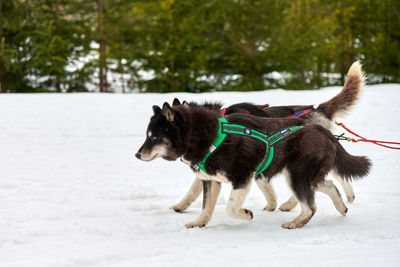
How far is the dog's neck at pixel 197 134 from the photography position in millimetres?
4547

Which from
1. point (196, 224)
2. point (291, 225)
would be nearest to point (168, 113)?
point (196, 224)

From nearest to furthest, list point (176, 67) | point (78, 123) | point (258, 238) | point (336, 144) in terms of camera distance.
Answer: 1. point (258, 238)
2. point (336, 144)
3. point (78, 123)
4. point (176, 67)

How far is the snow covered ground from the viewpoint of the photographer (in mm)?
3779

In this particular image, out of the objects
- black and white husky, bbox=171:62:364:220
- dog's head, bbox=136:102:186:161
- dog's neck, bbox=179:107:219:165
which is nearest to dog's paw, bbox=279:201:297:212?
black and white husky, bbox=171:62:364:220

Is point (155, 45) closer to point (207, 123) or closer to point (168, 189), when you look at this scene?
point (168, 189)

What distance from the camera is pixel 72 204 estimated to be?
214 inches

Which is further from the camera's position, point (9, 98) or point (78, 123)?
point (9, 98)

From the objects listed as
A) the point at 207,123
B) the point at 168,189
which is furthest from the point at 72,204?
the point at 207,123

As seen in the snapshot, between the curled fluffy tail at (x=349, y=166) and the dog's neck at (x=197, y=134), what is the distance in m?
1.41

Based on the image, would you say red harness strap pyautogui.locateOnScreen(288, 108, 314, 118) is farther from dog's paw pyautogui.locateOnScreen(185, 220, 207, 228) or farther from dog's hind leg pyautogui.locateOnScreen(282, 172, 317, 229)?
dog's paw pyautogui.locateOnScreen(185, 220, 207, 228)

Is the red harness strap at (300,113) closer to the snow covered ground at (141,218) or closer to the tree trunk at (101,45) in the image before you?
the snow covered ground at (141,218)

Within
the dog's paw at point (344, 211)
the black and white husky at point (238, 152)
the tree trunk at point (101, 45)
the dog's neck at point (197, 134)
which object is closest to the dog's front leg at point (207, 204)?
the black and white husky at point (238, 152)

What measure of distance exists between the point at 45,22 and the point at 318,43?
10323mm

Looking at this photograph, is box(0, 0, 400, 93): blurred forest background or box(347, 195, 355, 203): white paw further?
box(0, 0, 400, 93): blurred forest background
